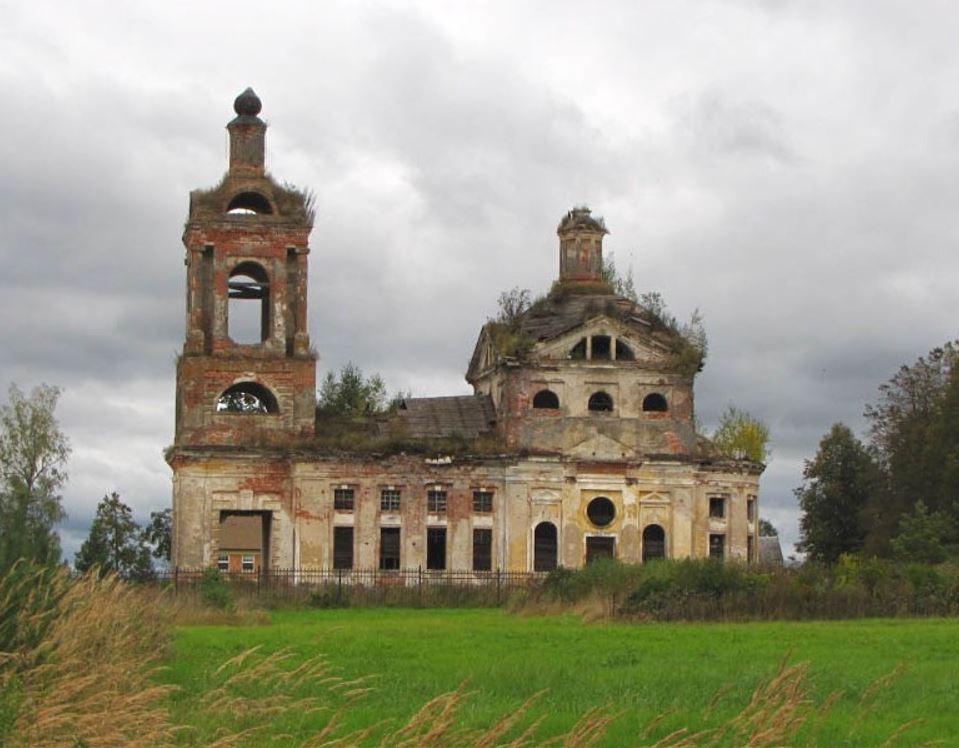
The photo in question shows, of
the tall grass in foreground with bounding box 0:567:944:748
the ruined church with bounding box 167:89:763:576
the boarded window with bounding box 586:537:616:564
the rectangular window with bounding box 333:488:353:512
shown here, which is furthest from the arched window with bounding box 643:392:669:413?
the tall grass in foreground with bounding box 0:567:944:748

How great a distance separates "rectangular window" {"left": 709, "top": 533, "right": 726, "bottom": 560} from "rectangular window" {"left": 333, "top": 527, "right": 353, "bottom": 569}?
36.4ft

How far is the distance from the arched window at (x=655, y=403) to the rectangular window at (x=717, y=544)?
4.17 meters

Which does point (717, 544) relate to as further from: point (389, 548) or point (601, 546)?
point (389, 548)

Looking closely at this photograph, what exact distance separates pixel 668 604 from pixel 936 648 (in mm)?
8969

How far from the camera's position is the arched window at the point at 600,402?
50.2 m

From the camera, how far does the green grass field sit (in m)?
13.3

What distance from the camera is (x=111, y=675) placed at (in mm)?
10516

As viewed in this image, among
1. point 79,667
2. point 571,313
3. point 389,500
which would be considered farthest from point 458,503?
point 79,667

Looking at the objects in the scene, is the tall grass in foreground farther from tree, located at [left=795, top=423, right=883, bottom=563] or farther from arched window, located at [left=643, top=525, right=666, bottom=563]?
tree, located at [left=795, top=423, right=883, bottom=563]

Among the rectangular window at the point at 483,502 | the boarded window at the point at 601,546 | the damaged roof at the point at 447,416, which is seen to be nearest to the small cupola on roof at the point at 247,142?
the damaged roof at the point at 447,416

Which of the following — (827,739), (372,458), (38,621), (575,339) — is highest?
(575,339)

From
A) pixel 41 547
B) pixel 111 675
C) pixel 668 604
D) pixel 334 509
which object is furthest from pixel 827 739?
pixel 334 509

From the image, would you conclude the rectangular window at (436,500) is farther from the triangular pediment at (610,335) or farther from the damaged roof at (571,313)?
the damaged roof at (571,313)

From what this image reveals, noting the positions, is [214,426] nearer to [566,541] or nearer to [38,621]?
A: [566,541]
